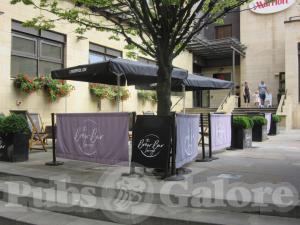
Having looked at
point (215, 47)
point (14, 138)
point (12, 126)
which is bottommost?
point (14, 138)

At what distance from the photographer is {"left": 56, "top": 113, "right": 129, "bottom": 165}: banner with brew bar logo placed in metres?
7.25

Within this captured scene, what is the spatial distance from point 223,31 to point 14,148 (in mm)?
26518

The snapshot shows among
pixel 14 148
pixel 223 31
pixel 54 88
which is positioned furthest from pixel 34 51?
pixel 223 31

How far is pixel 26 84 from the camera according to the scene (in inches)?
534

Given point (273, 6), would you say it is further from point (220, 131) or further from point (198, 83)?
point (220, 131)

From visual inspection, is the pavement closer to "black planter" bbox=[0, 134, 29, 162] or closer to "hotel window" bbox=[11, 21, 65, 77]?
"black planter" bbox=[0, 134, 29, 162]

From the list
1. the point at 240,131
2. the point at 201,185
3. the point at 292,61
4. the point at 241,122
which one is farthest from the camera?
the point at 292,61

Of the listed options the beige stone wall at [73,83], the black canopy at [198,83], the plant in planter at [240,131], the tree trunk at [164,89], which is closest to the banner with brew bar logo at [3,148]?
the tree trunk at [164,89]

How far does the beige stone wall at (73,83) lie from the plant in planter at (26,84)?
23cm

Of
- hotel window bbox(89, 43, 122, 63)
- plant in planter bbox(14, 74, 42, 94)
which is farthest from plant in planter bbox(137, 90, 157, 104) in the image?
plant in planter bbox(14, 74, 42, 94)

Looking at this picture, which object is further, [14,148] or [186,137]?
[14,148]

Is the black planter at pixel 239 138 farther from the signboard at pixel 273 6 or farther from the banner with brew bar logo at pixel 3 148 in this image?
the signboard at pixel 273 6

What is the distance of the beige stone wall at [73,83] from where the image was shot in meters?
13.1

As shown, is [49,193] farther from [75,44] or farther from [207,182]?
[75,44]
